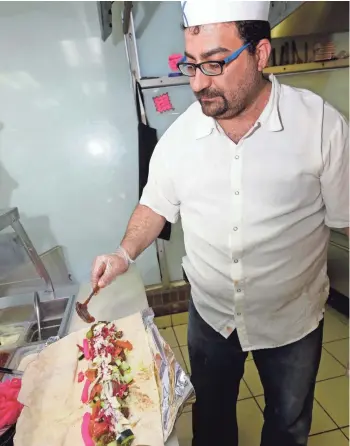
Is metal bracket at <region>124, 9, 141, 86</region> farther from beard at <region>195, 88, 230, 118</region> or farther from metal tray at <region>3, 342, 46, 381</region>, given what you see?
metal tray at <region>3, 342, 46, 381</region>

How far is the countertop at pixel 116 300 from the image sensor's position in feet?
5.15

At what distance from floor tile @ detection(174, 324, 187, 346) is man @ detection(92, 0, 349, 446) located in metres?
1.16

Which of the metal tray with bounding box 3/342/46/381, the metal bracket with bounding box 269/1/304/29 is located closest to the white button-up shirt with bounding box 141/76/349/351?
the metal tray with bounding box 3/342/46/381

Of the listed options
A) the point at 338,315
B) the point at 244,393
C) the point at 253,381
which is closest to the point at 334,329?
the point at 338,315

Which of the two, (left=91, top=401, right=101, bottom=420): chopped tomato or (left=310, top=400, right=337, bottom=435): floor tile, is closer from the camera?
(left=91, top=401, right=101, bottom=420): chopped tomato

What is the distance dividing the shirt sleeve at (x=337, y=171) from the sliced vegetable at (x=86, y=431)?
94 centimetres

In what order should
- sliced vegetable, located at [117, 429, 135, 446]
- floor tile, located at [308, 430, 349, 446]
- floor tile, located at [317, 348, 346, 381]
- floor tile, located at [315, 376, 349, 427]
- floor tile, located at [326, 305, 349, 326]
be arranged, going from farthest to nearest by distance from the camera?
floor tile, located at [326, 305, 349, 326] → floor tile, located at [317, 348, 346, 381] → floor tile, located at [315, 376, 349, 427] → floor tile, located at [308, 430, 349, 446] → sliced vegetable, located at [117, 429, 135, 446]

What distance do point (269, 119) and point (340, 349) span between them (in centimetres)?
178

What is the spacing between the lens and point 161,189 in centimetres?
137

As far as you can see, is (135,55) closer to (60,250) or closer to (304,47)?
(304,47)

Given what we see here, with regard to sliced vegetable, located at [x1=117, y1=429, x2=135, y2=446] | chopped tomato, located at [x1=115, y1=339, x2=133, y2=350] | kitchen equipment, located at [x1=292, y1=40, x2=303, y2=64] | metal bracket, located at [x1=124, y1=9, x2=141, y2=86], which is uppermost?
metal bracket, located at [x1=124, y1=9, x2=141, y2=86]

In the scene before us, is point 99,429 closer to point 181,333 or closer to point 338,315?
point 181,333

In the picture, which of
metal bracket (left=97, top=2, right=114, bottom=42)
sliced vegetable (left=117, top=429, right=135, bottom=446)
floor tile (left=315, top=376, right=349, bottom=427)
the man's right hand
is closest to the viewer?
sliced vegetable (left=117, top=429, right=135, bottom=446)

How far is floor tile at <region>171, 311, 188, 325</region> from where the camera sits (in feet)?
9.34
